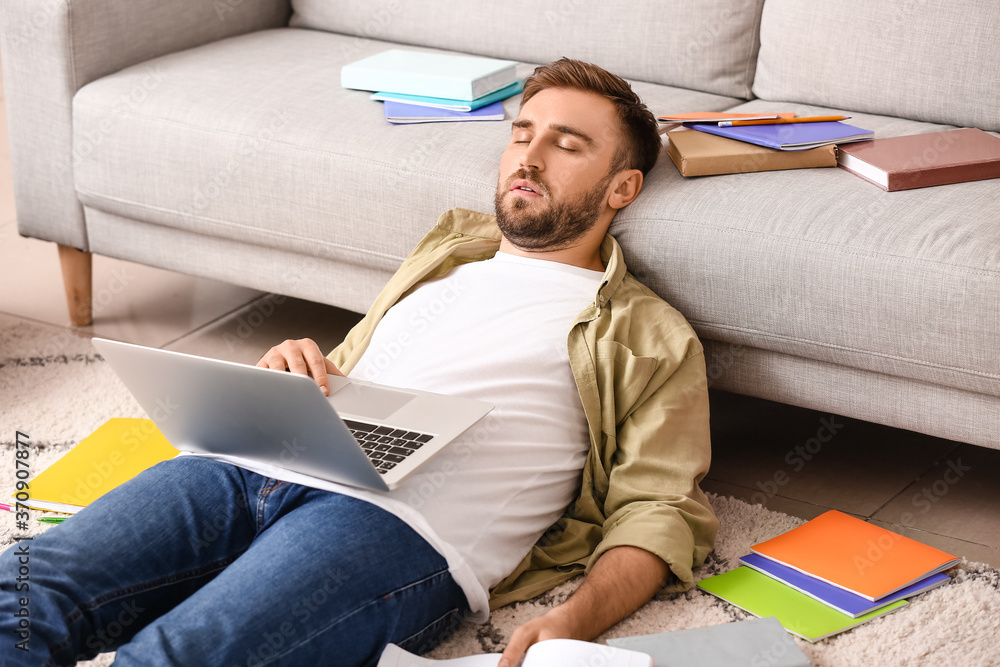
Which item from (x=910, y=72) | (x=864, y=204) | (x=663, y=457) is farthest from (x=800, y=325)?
(x=910, y=72)

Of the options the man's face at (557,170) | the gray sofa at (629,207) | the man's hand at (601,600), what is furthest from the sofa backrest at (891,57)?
the man's hand at (601,600)

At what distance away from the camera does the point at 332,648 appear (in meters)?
1.17

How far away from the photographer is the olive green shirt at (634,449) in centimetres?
139

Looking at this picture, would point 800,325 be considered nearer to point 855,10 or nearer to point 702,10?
point 855,10

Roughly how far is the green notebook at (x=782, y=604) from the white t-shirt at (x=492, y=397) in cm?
26

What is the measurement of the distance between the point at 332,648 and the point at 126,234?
1466 mm

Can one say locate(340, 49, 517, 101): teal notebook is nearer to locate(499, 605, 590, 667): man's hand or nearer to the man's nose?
the man's nose

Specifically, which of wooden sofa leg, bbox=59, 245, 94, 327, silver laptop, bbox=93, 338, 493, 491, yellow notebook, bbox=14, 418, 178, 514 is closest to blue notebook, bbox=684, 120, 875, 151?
silver laptop, bbox=93, 338, 493, 491

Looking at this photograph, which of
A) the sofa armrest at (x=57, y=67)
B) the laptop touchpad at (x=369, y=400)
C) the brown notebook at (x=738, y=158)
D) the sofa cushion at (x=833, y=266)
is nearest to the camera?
the laptop touchpad at (x=369, y=400)

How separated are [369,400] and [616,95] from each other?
706 millimetres

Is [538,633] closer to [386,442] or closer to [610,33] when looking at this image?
[386,442]

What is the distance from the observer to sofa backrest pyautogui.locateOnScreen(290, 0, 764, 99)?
227 centimetres

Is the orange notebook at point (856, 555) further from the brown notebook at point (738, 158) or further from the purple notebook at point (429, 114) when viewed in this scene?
the purple notebook at point (429, 114)

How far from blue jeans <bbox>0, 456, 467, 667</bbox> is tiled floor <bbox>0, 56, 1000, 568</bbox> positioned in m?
0.76
